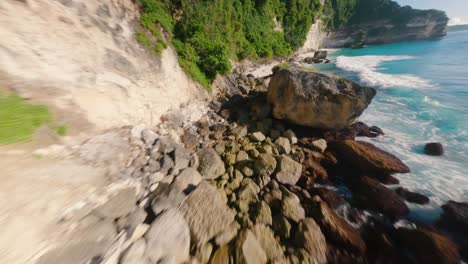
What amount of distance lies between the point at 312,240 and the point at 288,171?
104 inches

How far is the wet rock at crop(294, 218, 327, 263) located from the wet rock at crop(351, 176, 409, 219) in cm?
282

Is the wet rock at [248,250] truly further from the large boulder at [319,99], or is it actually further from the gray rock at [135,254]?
the large boulder at [319,99]

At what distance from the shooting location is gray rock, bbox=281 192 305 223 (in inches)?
210

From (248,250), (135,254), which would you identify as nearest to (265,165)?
(248,250)

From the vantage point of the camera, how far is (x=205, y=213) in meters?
4.96

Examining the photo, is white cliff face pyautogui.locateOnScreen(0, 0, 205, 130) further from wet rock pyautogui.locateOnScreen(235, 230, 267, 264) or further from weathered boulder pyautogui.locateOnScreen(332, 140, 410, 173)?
weathered boulder pyautogui.locateOnScreen(332, 140, 410, 173)

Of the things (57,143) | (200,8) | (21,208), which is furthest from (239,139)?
(200,8)

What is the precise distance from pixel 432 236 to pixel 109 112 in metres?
10.5

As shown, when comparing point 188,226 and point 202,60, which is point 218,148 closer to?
point 188,226

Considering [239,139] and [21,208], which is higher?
[21,208]

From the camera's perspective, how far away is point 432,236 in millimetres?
5051

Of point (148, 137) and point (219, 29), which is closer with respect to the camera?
point (148, 137)

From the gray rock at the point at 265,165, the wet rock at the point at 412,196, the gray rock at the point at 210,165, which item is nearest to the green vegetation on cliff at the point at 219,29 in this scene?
the gray rock at the point at 210,165

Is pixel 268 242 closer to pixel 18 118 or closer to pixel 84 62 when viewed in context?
pixel 18 118
